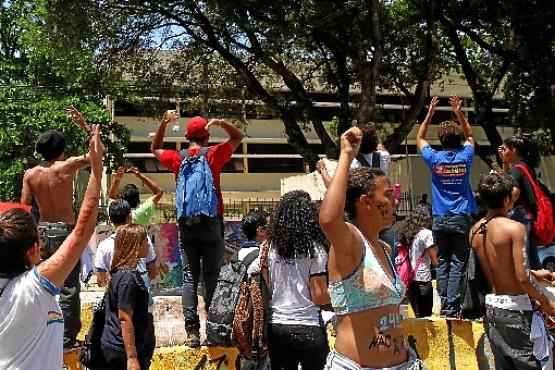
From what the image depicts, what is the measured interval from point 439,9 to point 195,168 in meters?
13.2

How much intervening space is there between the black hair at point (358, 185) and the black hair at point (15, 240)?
1551mm

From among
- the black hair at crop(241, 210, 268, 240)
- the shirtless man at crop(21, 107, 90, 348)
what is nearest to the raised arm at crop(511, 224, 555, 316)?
the black hair at crop(241, 210, 268, 240)

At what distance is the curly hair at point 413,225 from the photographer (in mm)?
8914

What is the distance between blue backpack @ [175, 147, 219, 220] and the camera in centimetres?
637

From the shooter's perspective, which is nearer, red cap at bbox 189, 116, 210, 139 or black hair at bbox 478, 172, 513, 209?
black hair at bbox 478, 172, 513, 209

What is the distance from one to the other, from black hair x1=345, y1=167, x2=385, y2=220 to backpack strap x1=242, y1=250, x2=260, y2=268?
5.48 feet

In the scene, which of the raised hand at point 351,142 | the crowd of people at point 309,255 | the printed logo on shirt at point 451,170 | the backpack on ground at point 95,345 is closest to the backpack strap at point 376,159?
the crowd of people at point 309,255

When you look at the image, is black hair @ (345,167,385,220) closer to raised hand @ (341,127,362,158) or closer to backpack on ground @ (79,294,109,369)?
raised hand @ (341,127,362,158)

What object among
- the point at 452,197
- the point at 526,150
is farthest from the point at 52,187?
the point at 526,150

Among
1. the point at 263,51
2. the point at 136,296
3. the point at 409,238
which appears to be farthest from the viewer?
the point at 263,51

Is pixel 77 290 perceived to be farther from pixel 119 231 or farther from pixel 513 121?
pixel 513 121

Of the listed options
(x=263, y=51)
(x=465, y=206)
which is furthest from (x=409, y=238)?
(x=263, y=51)

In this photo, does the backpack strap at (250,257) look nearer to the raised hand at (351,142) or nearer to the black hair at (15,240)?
the raised hand at (351,142)

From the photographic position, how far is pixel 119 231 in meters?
5.19
